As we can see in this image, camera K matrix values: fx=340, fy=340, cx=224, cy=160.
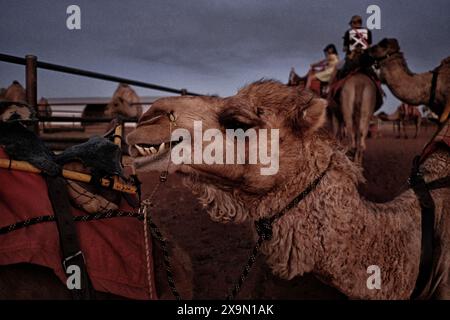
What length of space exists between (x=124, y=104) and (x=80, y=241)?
1227 cm

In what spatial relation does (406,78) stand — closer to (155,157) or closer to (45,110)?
(155,157)

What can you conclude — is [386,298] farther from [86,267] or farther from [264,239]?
[86,267]

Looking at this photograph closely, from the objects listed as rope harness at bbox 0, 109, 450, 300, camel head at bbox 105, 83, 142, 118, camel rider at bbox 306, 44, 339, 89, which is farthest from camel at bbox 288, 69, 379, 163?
camel head at bbox 105, 83, 142, 118

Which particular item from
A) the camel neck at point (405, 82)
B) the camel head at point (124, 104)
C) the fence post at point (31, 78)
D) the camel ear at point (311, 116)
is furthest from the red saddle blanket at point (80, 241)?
the camel head at point (124, 104)

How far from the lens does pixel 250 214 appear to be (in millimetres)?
1565

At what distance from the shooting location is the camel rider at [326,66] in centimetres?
942

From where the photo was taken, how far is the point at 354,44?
725cm

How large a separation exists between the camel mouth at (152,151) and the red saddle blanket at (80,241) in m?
0.38

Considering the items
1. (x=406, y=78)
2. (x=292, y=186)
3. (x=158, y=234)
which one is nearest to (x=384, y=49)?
(x=406, y=78)

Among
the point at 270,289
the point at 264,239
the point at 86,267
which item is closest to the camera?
the point at 86,267

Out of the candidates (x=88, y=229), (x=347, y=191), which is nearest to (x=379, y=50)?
(x=347, y=191)

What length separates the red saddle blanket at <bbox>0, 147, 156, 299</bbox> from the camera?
1260mm

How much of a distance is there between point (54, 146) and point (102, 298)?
14.3 ft

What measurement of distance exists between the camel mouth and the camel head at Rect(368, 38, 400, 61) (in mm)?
4932
